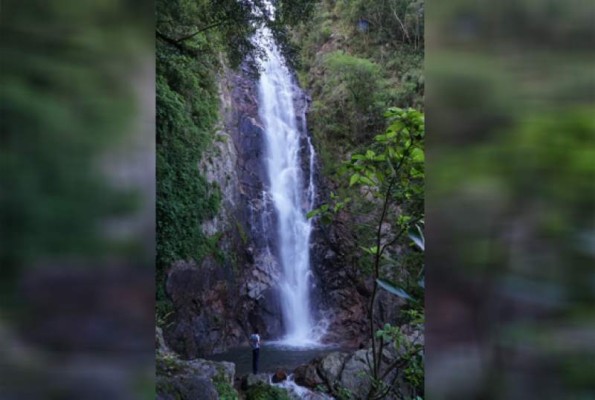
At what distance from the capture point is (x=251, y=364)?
10516 millimetres

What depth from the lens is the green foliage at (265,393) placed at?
7.68 m

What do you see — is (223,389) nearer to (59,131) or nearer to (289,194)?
(59,131)

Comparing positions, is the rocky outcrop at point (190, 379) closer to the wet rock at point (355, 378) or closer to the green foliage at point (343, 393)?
the green foliage at point (343, 393)

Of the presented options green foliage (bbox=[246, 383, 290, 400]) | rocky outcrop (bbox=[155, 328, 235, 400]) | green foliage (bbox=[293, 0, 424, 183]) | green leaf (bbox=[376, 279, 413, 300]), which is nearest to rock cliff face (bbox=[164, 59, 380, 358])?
green foliage (bbox=[293, 0, 424, 183])

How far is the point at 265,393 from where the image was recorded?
306 inches

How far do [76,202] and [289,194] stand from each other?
13418 millimetres

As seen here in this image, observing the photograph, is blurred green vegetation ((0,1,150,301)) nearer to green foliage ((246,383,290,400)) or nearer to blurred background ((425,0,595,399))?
blurred background ((425,0,595,399))

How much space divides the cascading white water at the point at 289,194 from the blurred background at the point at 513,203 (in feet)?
39.9

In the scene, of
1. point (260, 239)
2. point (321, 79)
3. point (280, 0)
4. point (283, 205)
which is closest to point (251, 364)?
point (260, 239)

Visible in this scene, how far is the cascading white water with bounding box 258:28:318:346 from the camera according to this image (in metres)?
13.5

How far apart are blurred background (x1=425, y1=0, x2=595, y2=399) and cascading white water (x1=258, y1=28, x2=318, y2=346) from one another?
12174 millimetres

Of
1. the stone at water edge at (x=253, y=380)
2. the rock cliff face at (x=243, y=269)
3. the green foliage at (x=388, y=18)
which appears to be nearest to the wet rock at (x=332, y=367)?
the stone at water edge at (x=253, y=380)

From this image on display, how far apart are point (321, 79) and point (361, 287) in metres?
6.94

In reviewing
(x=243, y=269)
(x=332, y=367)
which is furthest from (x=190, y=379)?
(x=243, y=269)
